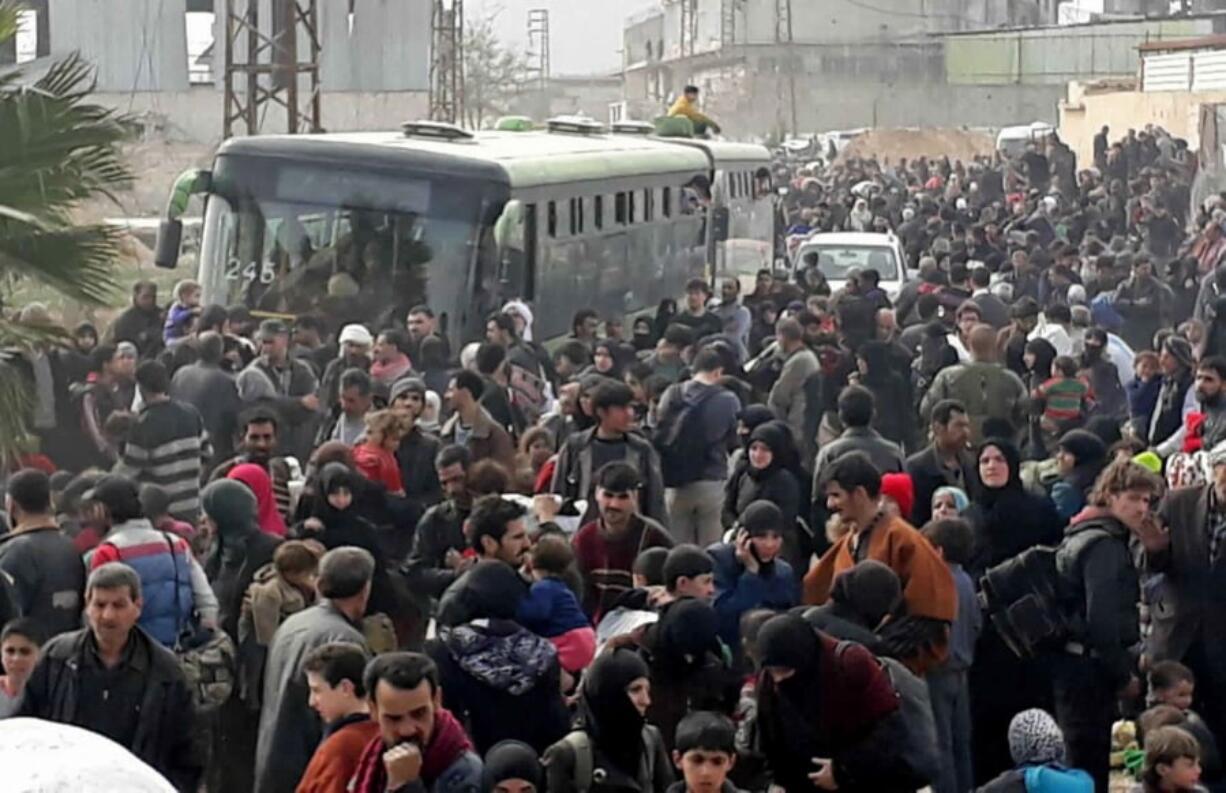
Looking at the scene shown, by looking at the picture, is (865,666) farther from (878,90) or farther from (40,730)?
(878,90)

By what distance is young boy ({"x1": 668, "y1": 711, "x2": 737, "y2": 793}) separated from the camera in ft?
23.0

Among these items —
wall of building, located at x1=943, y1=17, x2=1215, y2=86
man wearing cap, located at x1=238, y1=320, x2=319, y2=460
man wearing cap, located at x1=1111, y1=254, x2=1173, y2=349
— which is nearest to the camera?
man wearing cap, located at x1=238, y1=320, x2=319, y2=460

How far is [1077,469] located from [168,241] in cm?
976

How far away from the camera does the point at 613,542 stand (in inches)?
387

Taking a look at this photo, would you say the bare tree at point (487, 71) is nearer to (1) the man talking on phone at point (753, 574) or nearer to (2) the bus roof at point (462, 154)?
(2) the bus roof at point (462, 154)

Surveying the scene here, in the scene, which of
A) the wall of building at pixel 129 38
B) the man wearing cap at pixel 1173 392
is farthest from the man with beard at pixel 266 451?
the wall of building at pixel 129 38

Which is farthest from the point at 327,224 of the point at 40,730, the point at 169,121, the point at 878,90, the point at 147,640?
the point at 878,90

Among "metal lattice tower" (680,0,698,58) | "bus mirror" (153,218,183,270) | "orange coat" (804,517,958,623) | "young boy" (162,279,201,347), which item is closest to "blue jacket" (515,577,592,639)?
"orange coat" (804,517,958,623)

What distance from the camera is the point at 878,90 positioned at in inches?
3765

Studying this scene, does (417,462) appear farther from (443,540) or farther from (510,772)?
(510,772)

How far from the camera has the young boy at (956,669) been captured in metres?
9.21

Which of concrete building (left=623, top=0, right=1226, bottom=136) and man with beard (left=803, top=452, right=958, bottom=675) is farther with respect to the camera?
concrete building (left=623, top=0, right=1226, bottom=136)

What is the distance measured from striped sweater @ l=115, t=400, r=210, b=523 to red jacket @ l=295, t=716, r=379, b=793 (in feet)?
16.8

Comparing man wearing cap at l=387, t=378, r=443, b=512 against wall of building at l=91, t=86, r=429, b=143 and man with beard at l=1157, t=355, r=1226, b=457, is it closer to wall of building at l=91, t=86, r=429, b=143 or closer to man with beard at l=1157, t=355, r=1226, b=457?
man with beard at l=1157, t=355, r=1226, b=457
